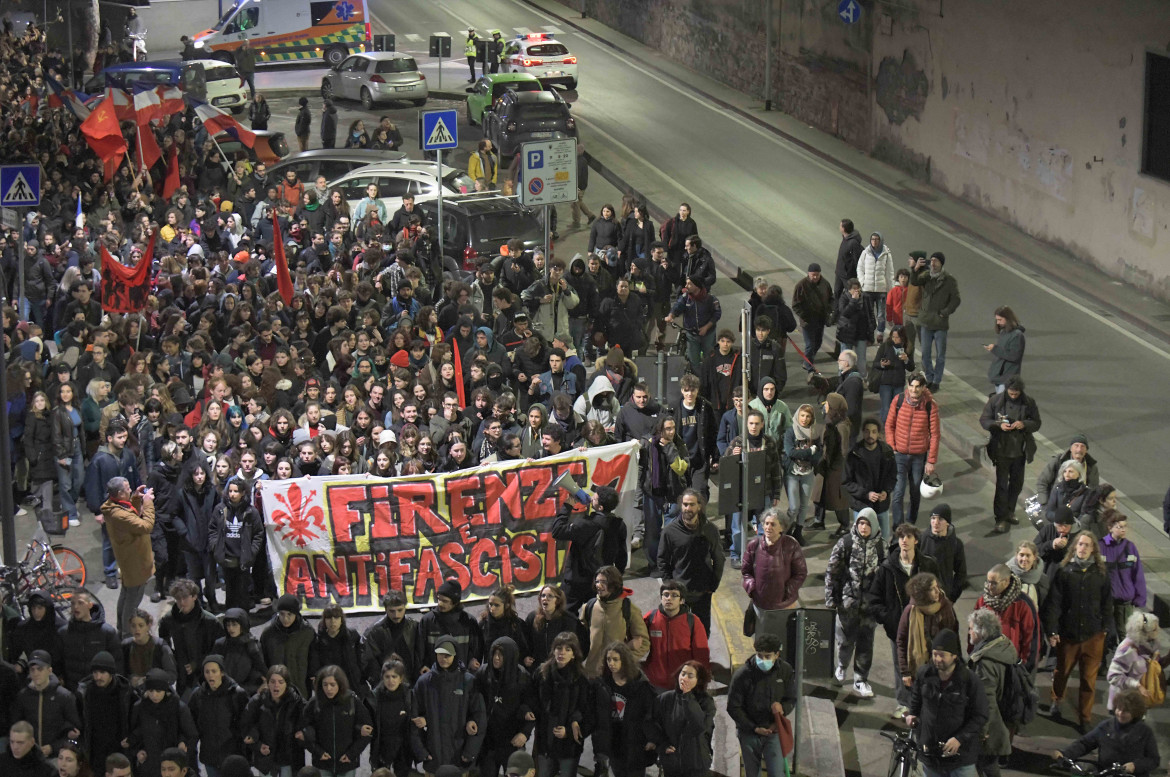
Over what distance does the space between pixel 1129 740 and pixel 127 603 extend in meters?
8.23

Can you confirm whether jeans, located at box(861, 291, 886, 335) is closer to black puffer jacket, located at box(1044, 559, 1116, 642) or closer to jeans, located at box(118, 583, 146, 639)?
black puffer jacket, located at box(1044, 559, 1116, 642)

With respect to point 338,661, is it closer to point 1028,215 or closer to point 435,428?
point 435,428

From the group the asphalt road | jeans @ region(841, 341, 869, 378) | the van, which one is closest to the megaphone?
jeans @ region(841, 341, 869, 378)

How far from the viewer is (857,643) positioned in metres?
13.7

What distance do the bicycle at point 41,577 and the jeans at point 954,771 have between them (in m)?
6.83

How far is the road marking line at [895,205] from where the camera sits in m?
23.7

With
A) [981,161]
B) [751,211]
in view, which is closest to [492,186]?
[751,211]

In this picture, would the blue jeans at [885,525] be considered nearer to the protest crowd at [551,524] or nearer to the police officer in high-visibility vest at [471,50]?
the protest crowd at [551,524]

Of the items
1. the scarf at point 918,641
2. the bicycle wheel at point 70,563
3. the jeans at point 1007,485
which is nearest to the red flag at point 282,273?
the bicycle wheel at point 70,563

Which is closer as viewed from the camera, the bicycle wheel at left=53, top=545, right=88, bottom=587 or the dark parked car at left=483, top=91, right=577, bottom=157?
the bicycle wheel at left=53, top=545, right=88, bottom=587

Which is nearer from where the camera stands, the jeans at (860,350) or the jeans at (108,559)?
the jeans at (108,559)

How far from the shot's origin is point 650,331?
21797 millimetres

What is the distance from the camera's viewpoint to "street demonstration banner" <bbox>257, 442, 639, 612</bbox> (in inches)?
580

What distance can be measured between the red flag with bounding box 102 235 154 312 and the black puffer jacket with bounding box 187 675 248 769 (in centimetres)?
944
